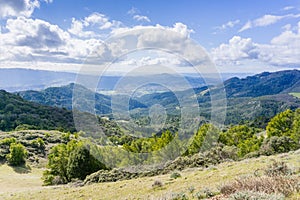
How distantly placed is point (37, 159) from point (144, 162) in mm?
44837

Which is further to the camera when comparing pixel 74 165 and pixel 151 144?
pixel 151 144

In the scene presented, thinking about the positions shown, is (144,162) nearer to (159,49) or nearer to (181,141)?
(181,141)

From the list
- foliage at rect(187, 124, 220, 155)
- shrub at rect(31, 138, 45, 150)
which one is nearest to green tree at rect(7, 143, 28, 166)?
shrub at rect(31, 138, 45, 150)

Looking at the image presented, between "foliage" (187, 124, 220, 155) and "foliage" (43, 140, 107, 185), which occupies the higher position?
"foliage" (187, 124, 220, 155)

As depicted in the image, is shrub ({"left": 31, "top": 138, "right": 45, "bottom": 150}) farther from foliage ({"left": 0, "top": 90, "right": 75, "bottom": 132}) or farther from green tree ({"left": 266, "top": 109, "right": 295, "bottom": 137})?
green tree ({"left": 266, "top": 109, "right": 295, "bottom": 137})

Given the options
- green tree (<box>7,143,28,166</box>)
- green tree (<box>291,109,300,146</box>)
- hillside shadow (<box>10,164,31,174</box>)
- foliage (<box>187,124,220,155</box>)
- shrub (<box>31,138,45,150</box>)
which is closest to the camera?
green tree (<box>291,109,300,146</box>)

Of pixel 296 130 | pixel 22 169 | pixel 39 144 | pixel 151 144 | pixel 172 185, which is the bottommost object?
pixel 22 169

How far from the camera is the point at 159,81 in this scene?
1283 inches

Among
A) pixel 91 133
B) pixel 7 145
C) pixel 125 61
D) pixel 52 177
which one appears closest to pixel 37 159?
pixel 7 145

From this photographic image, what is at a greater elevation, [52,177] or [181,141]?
[181,141]

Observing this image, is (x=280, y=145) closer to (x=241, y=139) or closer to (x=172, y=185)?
(x=241, y=139)

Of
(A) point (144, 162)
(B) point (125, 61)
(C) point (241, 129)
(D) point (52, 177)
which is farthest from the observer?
(C) point (241, 129)

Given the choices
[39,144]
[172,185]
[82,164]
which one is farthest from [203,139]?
[39,144]

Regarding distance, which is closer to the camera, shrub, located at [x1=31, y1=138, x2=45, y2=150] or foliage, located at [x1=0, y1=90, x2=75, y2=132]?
shrub, located at [x1=31, y1=138, x2=45, y2=150]
